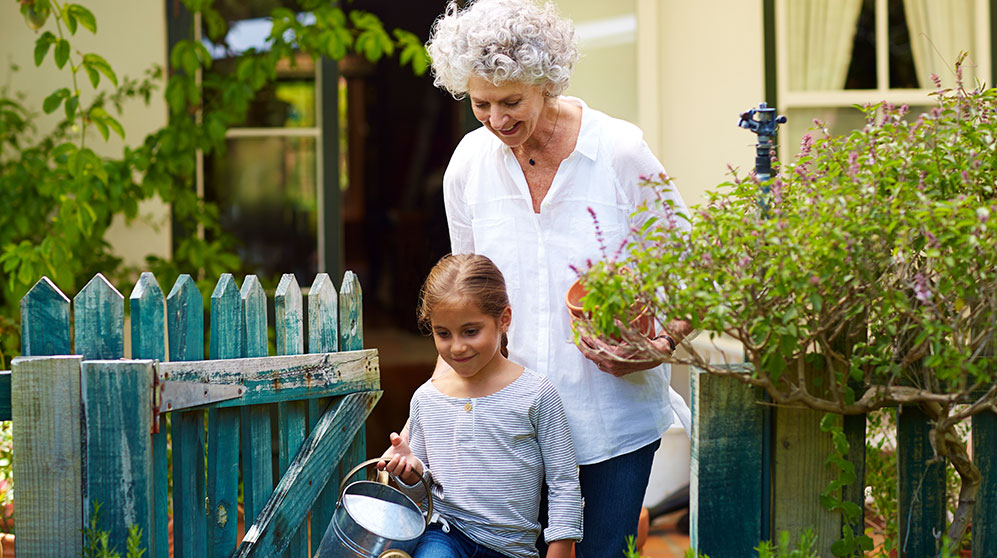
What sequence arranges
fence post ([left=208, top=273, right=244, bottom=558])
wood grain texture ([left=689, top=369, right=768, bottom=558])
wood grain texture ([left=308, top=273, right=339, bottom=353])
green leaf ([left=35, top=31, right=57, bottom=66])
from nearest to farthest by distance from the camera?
wood grain texture ([left=689, top=369, right=768, bottom=558]) < fence post ([left=208, top=273, right=244, bottom=558]) < wood grain texture ([left=308, top=273, right=339, bottom=353]) < green leaf ([left=35, top=31, right=57, bottom=66])

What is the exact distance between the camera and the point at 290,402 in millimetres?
2625

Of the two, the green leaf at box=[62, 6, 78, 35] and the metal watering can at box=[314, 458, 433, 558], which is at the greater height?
the green leaf at box=[62, 6, 78, 35]

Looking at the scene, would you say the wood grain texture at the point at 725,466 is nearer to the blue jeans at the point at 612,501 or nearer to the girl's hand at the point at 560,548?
the blue jeans at the point at 612,501

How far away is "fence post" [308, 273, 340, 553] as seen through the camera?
2.61 meters

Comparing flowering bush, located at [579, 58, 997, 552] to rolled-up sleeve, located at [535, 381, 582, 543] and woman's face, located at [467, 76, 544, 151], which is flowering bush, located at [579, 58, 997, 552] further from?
woman's face, located at [467, 76, 544, 151]

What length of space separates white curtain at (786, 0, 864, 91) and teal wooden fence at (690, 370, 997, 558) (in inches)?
118

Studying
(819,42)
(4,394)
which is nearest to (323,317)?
(4,394)

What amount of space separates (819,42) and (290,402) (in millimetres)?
3426

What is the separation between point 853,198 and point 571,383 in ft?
2.59

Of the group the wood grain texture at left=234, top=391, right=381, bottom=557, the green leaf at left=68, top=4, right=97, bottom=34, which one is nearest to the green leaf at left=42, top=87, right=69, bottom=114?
the green leaf at left=68, top=4, right=97, bottom=34

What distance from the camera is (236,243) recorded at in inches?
215

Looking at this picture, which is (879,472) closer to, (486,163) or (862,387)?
(862,387)

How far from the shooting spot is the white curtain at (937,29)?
4.93 meters

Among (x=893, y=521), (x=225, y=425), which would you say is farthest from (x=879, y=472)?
(x=225, y=425)
